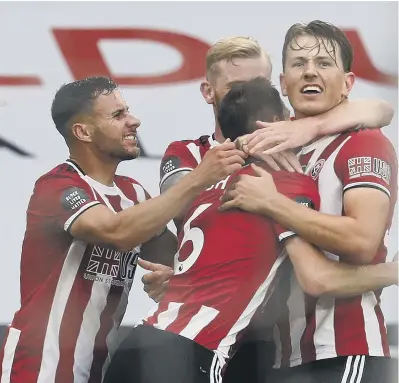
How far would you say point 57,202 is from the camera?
1.28 m

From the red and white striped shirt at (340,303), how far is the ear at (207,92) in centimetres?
21

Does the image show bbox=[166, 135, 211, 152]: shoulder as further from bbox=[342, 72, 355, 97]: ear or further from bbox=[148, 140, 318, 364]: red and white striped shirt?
bbox=[342, 72, 355, 97]: ear

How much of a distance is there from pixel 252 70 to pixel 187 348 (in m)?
0.54

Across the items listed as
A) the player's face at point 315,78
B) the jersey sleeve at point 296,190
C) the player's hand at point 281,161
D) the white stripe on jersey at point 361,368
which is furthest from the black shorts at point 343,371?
the player's face at point 315,78

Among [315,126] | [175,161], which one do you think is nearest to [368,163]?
[315,126]

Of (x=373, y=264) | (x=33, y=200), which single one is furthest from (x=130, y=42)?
(x=373, y=264)

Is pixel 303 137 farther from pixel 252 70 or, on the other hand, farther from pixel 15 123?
pixel 15 123

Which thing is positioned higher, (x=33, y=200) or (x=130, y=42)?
(x=130, y=42)

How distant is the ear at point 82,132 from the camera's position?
1.30 meters

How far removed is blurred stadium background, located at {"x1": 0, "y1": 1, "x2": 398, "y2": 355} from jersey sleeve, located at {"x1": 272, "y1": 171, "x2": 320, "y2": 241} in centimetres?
18

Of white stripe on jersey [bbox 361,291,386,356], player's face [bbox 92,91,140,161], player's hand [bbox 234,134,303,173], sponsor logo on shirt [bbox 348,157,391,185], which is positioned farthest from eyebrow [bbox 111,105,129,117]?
white stripe on jersey [bbox 361,291,386,356]

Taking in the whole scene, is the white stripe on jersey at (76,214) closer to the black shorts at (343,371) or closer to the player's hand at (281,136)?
the player's hand at (281,136)

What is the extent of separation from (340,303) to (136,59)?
1.94 feet

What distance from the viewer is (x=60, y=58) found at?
1.26 m
